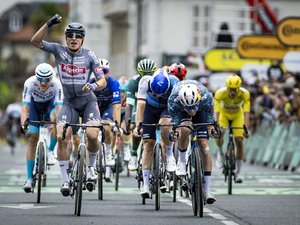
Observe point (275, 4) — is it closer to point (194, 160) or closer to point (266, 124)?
point (266, 124)

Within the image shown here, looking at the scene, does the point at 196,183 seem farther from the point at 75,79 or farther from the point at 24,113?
the point at 24,113

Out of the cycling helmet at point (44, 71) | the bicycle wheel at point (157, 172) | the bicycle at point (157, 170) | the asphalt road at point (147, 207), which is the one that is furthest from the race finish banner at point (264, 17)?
the bicycle wheel at point (157, 172)

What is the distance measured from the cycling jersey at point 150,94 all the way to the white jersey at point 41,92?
1.87 meters

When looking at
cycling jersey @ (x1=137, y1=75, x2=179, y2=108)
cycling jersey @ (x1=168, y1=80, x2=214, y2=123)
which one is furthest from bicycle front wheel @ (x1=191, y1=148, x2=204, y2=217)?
cycling jersey @ (x1=137, y1=75, x2=179, y2=108)

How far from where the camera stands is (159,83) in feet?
57.4

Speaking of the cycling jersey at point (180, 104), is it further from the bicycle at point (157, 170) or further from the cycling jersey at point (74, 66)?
the cycling jersey at point (74, 66)

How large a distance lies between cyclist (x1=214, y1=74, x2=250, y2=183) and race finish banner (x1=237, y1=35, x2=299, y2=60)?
49.7 ft

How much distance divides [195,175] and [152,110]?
8.11 ft

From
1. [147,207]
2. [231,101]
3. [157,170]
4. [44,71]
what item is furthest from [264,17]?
[157,170]

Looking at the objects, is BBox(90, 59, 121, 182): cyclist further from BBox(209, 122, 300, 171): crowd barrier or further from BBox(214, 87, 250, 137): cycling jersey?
BBox(209, 122, 300, 171): crowd barrier

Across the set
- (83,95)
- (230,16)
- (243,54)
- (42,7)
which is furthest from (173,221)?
(42,7)

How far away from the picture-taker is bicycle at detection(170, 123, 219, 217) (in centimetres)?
1596

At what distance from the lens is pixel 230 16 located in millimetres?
58375

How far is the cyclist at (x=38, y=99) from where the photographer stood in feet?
62.7
